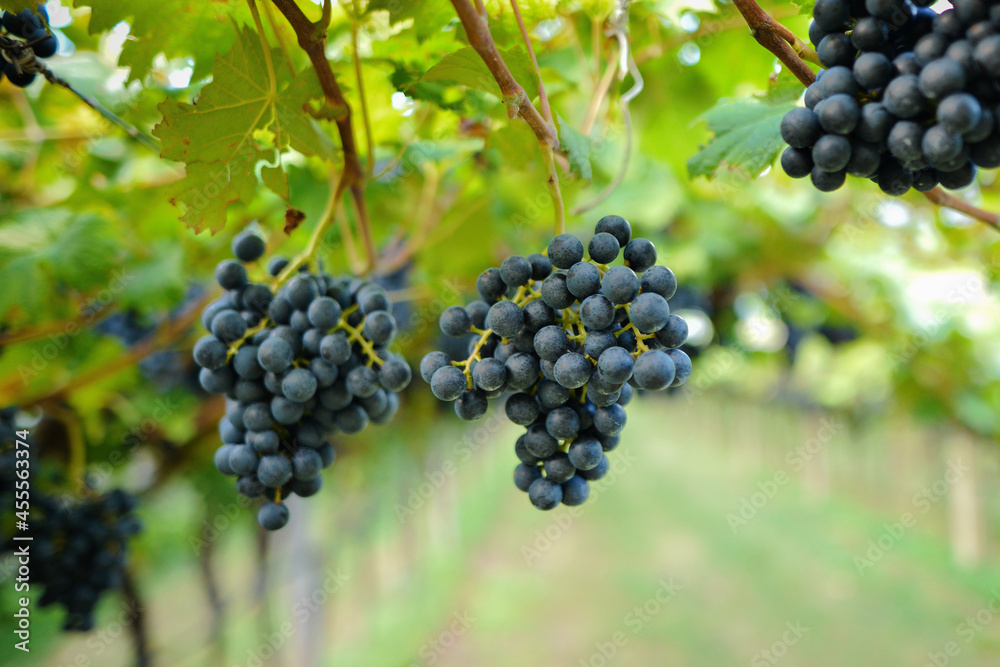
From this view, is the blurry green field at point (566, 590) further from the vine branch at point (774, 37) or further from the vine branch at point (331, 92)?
the vine branch at point (774, 37)

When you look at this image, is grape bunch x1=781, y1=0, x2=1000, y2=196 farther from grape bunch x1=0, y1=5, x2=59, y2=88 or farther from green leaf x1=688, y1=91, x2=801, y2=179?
grape bunch x1=0, y1=5, x2=59, y2=88

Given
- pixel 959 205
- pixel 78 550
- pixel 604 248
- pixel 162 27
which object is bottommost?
pixel 78 550

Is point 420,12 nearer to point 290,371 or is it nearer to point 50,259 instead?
point 290,371

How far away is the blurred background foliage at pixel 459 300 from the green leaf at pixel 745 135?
124mm

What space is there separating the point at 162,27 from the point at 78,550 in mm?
1466

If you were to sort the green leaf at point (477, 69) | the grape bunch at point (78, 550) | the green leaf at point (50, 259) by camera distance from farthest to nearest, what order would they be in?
the grape bunch at point (78, 550)
the green leaf at point (50, 259)
the green leaf at point (477, 69)

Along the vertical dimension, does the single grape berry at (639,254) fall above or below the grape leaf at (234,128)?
below

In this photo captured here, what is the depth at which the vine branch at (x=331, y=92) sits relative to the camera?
0.85 meters

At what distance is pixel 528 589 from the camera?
865 cm

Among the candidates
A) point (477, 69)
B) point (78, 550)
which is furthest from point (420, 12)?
point (78, 550)

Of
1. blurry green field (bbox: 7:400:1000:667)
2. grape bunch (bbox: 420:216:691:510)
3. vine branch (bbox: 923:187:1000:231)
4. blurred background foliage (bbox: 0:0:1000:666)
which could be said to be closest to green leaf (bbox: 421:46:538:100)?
blurred background foliage (bbox: 0:0:1000:666)

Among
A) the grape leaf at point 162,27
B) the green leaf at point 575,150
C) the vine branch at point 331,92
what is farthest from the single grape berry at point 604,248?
the grape leaf at point 162,27

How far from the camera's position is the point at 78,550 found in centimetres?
171

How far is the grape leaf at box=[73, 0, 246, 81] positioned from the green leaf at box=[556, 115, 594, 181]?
640 mm
